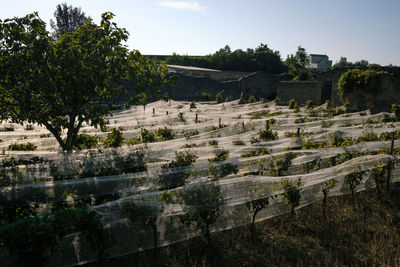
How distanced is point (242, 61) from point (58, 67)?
47863mm

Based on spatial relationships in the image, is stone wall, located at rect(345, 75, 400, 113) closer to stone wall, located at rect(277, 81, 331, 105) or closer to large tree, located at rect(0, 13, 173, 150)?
stone wall, located at rect(277, 81, 331, 105)

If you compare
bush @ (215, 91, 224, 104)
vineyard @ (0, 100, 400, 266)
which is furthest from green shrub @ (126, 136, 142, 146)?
bush @ (215, 91, 224, 104)

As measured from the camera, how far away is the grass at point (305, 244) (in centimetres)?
390

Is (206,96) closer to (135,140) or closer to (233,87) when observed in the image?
(233,87)

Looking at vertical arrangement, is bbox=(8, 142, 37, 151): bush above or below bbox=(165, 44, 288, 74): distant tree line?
below

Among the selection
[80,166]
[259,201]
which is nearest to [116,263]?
[80,166]

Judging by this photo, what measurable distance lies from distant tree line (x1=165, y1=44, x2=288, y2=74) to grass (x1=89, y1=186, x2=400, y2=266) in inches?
1868

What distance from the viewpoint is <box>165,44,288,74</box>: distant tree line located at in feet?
167

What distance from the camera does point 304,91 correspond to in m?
18.3

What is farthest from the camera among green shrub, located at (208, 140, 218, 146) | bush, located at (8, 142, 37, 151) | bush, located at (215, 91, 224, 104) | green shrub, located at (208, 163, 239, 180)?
bush, located at (215, 91, 224, 104)

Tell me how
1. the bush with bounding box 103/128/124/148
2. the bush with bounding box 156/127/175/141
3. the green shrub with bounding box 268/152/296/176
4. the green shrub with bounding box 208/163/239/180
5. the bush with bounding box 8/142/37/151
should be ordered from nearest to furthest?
the green shrub with bounding box 208/163/239/180 → the green shrub with bounding box 268/152/296/176 → the bush with bounding box 8/142/37/151 → the bush with bounding box 103/128/124/148 → the bush with bounding box 156/127/175/141

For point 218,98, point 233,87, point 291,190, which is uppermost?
point 233,87

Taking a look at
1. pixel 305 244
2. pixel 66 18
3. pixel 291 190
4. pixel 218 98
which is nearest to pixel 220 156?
pixel 291 190

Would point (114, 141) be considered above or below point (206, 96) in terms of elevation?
below
